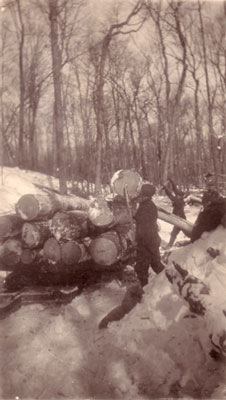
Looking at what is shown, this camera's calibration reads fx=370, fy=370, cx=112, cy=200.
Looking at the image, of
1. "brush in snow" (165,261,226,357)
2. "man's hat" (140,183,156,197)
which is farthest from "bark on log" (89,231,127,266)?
"brush in snow" (165,261,226,357)

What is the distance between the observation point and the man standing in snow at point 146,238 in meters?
5.98

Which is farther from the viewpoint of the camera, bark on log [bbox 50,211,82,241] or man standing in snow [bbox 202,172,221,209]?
man standing in snow [bbox 202,172,221,209]

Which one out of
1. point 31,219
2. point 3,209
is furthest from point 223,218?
point 3,209

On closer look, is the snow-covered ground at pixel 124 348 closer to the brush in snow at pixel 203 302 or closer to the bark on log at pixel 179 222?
the brush in snow at pixel 203 302

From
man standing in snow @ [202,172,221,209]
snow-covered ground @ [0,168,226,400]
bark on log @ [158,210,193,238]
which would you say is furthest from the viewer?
man standing in snow @ [202,172,221,209]

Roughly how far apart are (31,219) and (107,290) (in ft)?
5.53

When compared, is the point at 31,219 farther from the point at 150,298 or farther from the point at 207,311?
the point at 207,311

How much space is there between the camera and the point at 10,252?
5957 millimetres

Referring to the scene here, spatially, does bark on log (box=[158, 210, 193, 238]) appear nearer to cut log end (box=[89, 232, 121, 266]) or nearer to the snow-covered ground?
cut log end (box=[89, 232, 121, 266])

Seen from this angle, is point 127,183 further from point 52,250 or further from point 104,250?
point 52,250

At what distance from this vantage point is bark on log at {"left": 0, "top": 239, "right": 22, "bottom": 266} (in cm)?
595

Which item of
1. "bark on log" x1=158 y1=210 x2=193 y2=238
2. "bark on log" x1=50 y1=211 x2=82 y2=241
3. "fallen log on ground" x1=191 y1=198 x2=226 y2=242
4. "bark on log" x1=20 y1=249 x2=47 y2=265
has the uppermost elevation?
"fallen log on ground" x1=191 y1=198 x2=226 y2=242

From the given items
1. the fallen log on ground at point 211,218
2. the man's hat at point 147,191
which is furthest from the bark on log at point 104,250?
the fallen log on ground at point 211,218

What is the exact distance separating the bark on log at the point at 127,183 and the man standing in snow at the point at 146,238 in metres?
0.21
